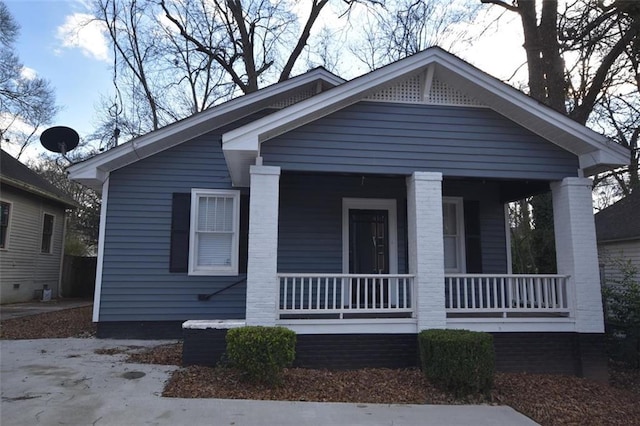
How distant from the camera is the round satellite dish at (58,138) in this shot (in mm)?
10180

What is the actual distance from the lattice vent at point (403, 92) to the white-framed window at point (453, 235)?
2.89m

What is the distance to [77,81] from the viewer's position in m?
12.7

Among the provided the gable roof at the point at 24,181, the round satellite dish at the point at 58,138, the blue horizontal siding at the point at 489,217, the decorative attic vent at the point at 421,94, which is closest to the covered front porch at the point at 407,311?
the blue horizontal siding at the point at 489,217

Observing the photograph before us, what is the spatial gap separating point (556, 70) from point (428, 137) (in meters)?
8.31

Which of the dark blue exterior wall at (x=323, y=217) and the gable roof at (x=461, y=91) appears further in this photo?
the dark blue exterior wall at (x=323, y=217)

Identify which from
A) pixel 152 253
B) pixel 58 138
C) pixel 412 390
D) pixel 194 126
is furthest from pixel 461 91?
pixel 58 138

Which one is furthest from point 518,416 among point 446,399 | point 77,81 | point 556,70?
point 77,81

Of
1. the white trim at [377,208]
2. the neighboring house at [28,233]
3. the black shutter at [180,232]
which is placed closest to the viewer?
the black shutter at [180,232]

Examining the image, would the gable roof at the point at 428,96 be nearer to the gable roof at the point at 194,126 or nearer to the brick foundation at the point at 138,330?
the gable roof at the point at 194,126

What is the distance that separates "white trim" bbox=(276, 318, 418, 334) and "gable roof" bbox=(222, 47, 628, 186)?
250cm

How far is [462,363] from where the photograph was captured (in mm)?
5367

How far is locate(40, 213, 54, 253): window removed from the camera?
16.5 meters

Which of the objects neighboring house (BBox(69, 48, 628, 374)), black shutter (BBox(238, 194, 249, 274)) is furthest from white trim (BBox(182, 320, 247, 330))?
black shutter (BBox(238, 194, 249, 274))

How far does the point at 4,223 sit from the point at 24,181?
1547 millimetres
